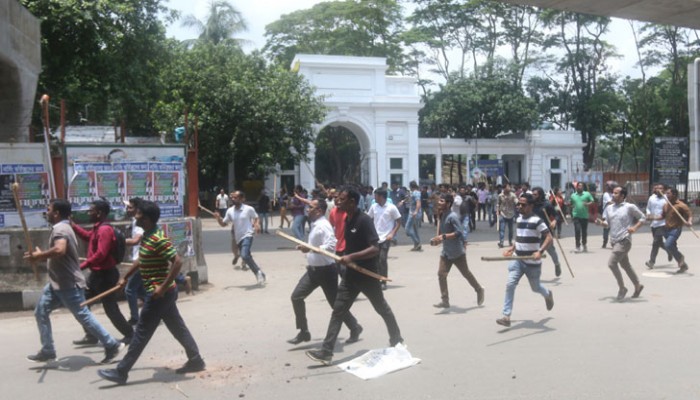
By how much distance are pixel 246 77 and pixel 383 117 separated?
8718 millimetres

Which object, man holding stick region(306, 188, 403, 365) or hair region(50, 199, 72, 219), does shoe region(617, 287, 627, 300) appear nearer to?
man holding stick region(306, 188, 403, 365)

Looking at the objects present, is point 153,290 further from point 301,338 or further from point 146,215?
point 301,338

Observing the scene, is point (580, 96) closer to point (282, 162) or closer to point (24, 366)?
point (282, 162)

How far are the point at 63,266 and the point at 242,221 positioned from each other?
463cm

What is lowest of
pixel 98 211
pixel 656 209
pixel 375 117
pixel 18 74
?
pixel 656 209

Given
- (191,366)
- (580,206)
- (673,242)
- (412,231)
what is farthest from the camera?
(412,231)

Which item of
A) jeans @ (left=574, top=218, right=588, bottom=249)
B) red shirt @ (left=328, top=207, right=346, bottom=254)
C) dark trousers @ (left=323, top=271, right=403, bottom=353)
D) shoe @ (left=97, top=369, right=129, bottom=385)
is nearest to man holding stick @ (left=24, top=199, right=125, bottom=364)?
shoe @ (left=97, top=369, right=129, bottom=385)

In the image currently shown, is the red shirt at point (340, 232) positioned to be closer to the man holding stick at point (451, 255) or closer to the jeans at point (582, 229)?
the man holding stick at point (451, 255)

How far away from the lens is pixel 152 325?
209 inches

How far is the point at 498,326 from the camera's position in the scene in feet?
23.4

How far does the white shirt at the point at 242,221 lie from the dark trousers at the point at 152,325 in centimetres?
482

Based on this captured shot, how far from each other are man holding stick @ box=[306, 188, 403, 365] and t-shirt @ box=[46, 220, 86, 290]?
7.55 feet

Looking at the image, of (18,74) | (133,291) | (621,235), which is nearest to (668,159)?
(621,235)

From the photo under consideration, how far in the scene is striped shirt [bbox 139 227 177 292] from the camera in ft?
17.6
